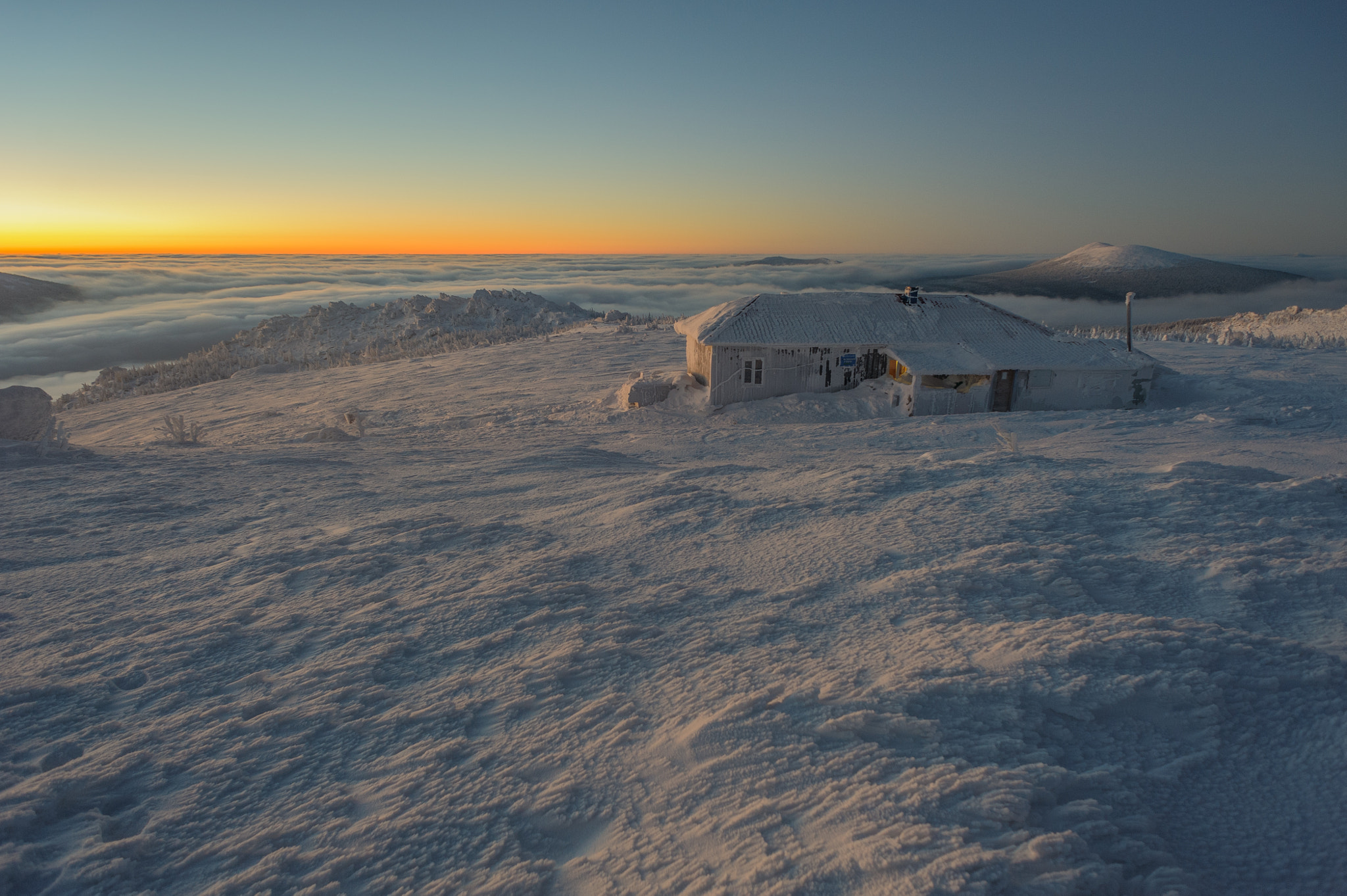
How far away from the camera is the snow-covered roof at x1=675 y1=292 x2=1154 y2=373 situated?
71.3 ft

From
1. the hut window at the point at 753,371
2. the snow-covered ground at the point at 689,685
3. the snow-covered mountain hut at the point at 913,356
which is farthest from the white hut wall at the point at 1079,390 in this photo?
the snow-covered ground at the point at 689,685

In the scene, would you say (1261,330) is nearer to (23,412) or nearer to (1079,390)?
(1079,390)

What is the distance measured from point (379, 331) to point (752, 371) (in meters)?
39.5

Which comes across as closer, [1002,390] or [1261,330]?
[1002,390]

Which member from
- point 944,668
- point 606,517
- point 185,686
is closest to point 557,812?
point 944,668

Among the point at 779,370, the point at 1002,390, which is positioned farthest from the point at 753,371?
the point at 1002,390

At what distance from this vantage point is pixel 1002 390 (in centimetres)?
2200

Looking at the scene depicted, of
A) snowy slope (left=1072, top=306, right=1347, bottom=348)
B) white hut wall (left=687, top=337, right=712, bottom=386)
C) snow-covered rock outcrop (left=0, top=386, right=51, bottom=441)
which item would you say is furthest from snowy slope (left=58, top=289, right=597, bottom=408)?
snowy slope (left=1072, top=306, right=1347, bottom=348)

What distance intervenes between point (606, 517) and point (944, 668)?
13.0ft

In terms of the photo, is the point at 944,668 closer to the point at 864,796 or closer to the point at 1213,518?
the point at 864,796

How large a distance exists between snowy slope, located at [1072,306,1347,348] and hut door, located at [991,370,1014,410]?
75.4 ft

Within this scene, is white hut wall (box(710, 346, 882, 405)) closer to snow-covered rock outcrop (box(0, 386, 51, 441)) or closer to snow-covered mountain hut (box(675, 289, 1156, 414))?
snow-covered mountain hut (box(675, 289, 1156, 414))

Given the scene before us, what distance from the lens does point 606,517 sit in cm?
699

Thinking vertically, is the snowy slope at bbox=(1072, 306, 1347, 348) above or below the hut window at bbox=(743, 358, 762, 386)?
above
